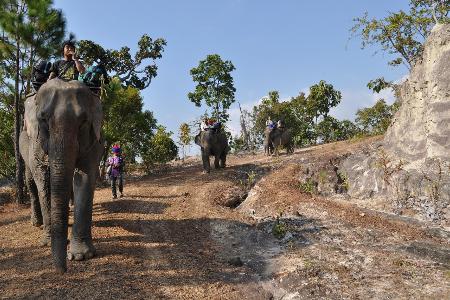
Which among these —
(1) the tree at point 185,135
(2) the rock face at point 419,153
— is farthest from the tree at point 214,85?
(2) the rock face at point 419,153

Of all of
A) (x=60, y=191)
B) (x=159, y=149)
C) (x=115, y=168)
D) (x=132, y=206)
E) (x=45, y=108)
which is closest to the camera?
(x=60, y=191)

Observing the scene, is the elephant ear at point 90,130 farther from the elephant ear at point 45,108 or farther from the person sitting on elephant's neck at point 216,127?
the person sitting on elephant's neck at point 216,127

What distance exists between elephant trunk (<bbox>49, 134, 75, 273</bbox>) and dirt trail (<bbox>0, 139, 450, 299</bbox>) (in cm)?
48

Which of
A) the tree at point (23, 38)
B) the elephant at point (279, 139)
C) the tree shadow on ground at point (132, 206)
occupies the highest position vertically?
the tree at point (23, 38)

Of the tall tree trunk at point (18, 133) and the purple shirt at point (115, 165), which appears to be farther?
the tall tree trunk at point (18, 133)

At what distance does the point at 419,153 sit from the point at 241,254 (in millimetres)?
6842

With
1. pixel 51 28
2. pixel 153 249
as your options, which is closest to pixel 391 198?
pixel 153 249

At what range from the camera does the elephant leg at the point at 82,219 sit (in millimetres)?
7805

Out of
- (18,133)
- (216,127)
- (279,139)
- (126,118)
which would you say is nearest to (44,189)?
(18,133)

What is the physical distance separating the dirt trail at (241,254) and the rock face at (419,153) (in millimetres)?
1037

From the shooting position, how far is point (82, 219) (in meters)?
7.96

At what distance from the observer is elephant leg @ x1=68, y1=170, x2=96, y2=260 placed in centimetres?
780

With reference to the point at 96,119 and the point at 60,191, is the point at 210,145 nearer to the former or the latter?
the point at 96,119

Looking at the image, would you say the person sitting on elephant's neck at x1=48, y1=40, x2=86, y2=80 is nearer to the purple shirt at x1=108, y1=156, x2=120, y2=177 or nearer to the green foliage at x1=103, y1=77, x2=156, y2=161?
the purple shirt at x1=108, y1=156, x2=120, y2=177
